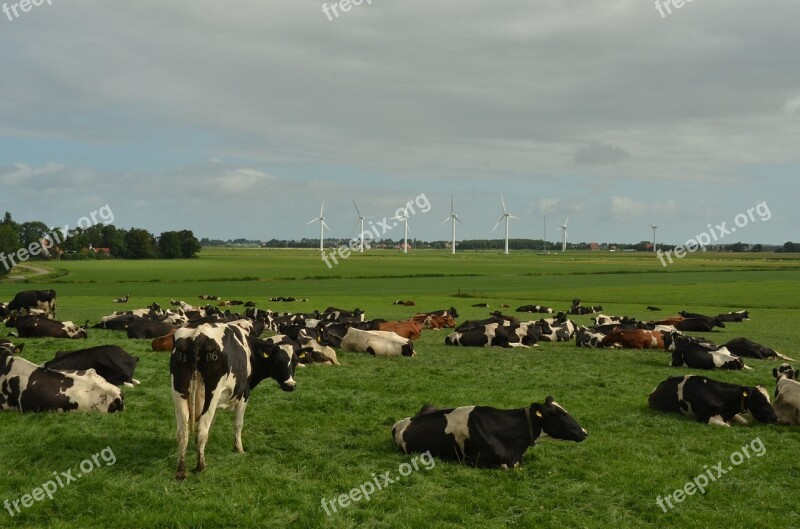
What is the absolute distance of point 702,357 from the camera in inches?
715

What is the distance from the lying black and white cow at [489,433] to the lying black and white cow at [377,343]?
9.87 metres

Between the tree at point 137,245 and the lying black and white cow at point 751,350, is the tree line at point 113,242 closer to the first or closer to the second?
the tree at point 137,245

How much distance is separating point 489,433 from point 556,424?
95 centimetres

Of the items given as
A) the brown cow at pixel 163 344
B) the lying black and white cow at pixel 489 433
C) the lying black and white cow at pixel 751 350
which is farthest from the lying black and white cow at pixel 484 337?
the lying black and white cow at pixel 489 433

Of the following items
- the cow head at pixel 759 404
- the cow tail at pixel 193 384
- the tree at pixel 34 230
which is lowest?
the cow head at pixel 759 404

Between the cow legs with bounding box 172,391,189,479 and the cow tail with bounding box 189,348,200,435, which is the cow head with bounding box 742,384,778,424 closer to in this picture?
the cow tail with bounding box 189,348,200,435

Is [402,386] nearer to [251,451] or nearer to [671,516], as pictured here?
[251,451]

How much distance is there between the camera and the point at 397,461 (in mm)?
9656

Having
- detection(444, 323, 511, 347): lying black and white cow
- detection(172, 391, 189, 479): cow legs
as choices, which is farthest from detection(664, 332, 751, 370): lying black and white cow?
detection(172, 391, 189, 479): cow legs

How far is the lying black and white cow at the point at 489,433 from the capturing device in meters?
9.59

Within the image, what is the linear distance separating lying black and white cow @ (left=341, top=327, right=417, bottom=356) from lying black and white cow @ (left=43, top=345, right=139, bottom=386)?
734cm

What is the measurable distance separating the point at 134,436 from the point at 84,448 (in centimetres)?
79

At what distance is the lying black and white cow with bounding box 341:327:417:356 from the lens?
20.1m

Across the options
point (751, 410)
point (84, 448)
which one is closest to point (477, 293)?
point (751, 410)
